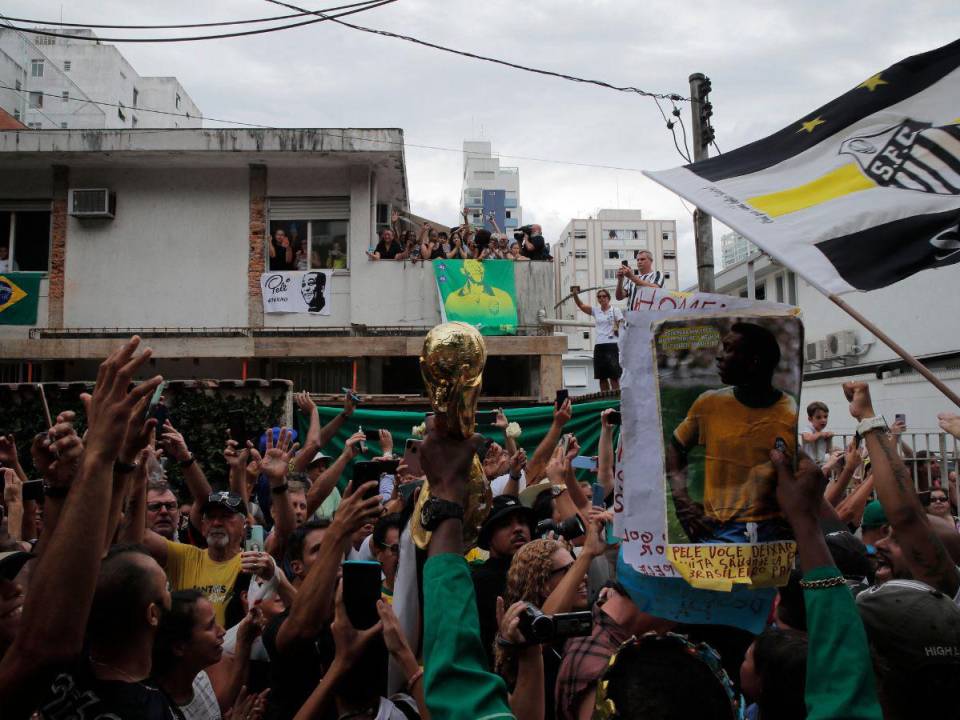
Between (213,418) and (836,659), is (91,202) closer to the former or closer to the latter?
(213,418)

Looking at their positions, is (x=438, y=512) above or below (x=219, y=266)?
below

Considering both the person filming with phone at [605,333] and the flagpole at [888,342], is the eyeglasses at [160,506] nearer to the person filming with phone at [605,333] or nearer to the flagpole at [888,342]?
the flagpole at [888,342]

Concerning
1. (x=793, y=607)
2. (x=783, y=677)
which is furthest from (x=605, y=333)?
(x=783, y=677)

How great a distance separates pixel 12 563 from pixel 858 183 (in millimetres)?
3221

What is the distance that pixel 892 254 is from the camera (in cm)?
278

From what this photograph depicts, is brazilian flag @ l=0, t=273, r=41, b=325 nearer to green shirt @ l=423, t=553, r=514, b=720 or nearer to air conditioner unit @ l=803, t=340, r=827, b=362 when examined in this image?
green shirt @ l=423, t=553, r=514, b=720

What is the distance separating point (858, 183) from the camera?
307 cm

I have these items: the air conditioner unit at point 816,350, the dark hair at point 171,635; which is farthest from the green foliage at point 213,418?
the air conditioner unit at point 816,350

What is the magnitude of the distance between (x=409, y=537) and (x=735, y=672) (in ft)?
5.58

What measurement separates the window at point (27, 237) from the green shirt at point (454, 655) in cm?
1726

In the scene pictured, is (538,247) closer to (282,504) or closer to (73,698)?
(282,504)

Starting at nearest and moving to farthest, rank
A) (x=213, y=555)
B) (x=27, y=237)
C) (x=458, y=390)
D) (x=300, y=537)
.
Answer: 1. (x=458, y=390)
2. (x=300, y=537)
3. (x=213, y=555)
4. (x=27, y=237)

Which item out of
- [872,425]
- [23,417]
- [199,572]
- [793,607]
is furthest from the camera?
[23,417]

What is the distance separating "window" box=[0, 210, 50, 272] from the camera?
16.4 meters
